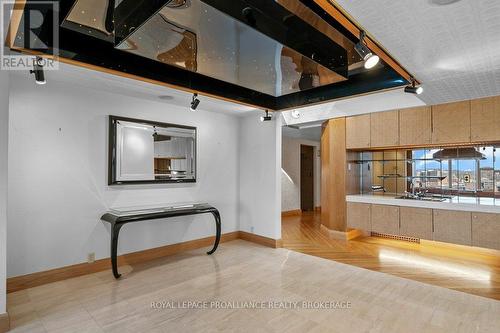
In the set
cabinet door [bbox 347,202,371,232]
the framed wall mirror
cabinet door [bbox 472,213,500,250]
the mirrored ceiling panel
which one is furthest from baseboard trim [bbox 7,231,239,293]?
cabinet door [bbox 472,213,500,250]

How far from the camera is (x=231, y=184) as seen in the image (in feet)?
17.1

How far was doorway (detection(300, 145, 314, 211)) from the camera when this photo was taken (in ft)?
28.4

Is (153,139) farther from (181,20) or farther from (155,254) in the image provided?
(181,20)

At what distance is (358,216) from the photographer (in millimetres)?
4953

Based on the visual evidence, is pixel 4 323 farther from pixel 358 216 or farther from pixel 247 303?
pixel 358 216

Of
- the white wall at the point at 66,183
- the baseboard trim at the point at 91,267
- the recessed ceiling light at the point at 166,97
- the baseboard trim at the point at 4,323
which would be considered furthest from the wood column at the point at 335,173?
the baseboard trim at the point at 4,323

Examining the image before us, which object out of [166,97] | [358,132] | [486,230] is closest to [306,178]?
[358,132]

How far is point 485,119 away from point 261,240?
3841 mm

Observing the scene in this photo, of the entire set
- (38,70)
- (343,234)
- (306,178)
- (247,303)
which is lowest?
(247,303)

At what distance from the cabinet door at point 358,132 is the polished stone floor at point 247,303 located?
2.28 metres

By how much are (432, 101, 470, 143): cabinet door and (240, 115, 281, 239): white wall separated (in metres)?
2.44

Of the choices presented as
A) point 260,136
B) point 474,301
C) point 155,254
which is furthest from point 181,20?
point 474,301

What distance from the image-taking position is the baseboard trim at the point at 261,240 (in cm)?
467

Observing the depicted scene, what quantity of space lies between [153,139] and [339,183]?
3.46 m
